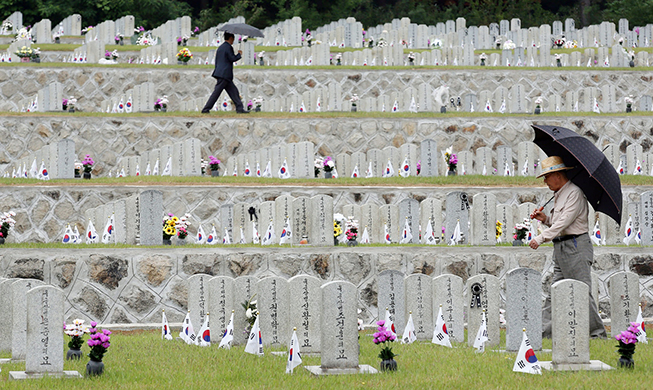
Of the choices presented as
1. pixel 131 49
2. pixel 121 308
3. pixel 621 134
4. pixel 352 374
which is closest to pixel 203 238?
pixel 121 308

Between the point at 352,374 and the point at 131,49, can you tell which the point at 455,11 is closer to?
the point at 131,49

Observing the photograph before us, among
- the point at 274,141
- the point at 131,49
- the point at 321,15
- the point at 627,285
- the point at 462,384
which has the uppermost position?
the point at 321,15

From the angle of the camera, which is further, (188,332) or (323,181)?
(323,181)

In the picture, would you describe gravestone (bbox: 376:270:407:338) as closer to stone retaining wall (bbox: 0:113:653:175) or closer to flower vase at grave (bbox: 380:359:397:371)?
flower vase at grave (bbox: 380:359:397:371)

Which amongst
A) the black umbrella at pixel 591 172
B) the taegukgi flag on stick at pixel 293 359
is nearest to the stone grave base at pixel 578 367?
the black umbrella at pixel 591 172

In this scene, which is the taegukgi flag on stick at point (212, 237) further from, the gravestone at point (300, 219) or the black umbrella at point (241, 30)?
the black umbrella at point (241, 30)

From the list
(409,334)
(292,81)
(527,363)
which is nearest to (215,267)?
(409,334)

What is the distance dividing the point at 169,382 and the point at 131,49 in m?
20.2

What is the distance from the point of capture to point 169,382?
686cm

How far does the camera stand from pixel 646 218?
12.6 meters

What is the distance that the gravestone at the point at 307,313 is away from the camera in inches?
325

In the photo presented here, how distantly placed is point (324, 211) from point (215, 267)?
1.72 m

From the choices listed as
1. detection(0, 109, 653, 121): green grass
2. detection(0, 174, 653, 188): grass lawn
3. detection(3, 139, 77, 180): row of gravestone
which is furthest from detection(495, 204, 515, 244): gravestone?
detection(3, 139, 77, 180): row of gravestone

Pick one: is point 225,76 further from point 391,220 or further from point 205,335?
point 205,335
